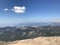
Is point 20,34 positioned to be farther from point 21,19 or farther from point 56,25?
point 56,25

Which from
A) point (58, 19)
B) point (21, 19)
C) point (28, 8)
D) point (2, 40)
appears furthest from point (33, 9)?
point (2, 40)

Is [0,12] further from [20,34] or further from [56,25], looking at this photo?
[56,25]

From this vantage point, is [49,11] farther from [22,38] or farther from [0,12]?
[0,12]

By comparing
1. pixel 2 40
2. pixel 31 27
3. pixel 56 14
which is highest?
pixel 56 14

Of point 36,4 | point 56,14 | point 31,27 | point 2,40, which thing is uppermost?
point 36,4

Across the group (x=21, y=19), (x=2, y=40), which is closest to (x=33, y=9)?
(x=21, y=19)

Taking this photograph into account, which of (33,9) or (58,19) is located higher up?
(33,9)

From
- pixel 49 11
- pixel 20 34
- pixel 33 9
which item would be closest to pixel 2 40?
pixel 20 34

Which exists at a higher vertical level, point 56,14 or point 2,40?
point 56,14
